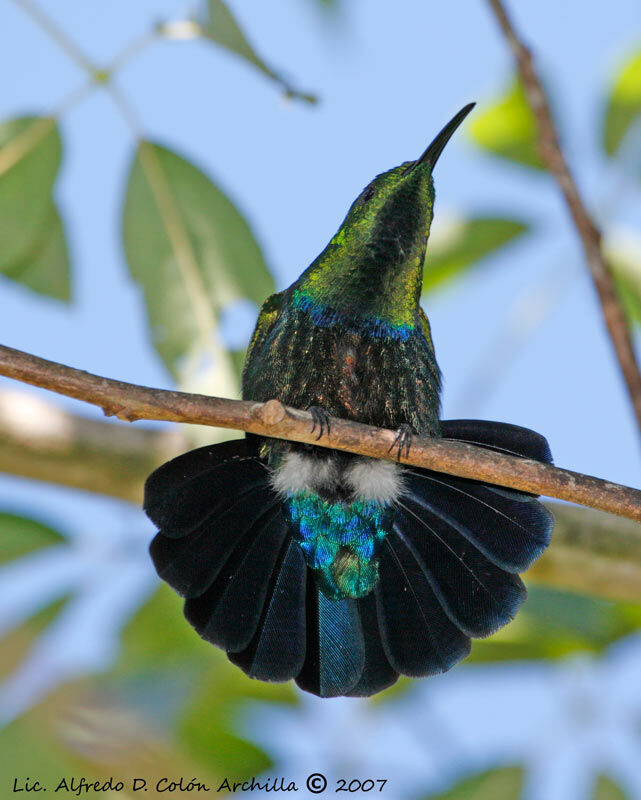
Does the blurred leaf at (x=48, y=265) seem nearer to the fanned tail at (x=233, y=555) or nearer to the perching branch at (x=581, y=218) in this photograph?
the fanned tail at (x=233, y=555)

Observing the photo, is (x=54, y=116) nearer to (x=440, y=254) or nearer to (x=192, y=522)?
(x=192, y=522)

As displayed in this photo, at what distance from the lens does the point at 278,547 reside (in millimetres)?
2930

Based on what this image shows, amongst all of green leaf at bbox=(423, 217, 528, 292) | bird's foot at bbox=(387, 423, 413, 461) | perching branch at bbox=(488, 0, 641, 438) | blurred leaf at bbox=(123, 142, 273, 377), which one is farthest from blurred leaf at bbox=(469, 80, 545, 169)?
bird's foot at bbox=(387, 423, 413, 461)

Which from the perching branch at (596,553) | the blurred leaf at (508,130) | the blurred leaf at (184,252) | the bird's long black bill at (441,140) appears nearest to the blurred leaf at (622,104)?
the blurred leaf at (508,130)

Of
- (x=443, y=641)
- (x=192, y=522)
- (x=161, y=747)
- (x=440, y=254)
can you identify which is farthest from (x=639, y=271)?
(x=161, y=747)

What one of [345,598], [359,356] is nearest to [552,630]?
[345,598]

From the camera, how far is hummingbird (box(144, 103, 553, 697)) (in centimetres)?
280

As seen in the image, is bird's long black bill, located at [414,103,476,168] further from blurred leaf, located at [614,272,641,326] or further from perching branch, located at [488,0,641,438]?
blurred leaf, located at [614,272,641,326]

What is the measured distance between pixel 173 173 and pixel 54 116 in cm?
34

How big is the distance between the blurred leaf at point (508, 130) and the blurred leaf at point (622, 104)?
0.28m

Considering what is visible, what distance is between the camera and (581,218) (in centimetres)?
272

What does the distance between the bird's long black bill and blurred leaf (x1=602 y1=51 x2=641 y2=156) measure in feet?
2.05

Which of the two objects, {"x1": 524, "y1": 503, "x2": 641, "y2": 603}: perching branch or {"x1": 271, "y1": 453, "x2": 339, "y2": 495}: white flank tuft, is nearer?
{"x1": 271, "y1": 453, "x2": 339, "y2": 495}: white flank tuft

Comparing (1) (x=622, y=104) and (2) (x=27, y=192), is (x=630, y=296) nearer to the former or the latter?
(1) (x=622, y=104)
